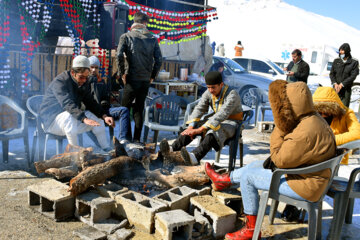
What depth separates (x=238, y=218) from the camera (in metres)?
3.57

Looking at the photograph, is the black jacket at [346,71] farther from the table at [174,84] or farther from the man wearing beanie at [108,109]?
the man wearing beanie at [108,109]

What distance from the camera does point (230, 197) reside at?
138 inches

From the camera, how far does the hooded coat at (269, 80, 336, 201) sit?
99.1 inches

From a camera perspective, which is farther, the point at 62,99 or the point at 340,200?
the point at 62,99

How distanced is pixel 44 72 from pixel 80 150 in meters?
5.15

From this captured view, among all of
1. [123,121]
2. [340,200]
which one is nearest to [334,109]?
[340,200]

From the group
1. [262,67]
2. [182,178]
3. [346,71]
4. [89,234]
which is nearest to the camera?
[89,234]

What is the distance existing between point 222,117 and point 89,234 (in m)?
2.36

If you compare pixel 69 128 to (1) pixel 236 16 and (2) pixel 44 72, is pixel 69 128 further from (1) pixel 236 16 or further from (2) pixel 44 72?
(1) pixel 236 16

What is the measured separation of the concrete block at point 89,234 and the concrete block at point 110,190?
415 millimetres

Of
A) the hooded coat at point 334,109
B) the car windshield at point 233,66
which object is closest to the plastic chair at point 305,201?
the hooded coat at point 334,109

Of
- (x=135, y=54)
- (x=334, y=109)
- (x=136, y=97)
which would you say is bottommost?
(x=136, y=97)

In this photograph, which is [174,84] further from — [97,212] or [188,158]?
[97,212]

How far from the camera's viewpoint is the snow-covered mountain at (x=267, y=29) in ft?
125
